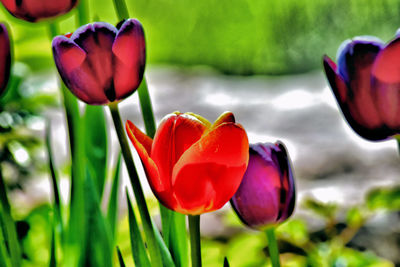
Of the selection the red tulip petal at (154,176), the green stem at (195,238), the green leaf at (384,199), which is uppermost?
the red tulip petal at (154,176)

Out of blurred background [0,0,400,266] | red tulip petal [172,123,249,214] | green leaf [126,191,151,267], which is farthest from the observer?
blurred background [0,0,400,266]

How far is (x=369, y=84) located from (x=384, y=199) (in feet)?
1.20

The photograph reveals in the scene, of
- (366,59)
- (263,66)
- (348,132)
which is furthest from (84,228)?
(263,66)

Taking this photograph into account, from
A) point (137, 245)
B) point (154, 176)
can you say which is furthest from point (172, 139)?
point (137, 245)

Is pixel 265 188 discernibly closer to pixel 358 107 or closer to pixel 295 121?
pixel 358 107

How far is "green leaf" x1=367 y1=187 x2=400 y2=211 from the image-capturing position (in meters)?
0.64

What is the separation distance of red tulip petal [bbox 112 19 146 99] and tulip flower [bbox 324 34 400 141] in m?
0.10

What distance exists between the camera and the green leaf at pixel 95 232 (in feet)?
1.57

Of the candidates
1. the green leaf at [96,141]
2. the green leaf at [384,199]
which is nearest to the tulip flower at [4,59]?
the green leaf at [96,141]

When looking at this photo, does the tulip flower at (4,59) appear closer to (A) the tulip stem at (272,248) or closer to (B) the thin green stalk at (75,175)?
(B) the thin green stalk at (75,175)

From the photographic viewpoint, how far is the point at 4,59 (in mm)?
378

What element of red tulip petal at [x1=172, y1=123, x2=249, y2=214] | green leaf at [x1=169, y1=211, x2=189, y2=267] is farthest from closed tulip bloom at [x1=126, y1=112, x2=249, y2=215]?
green leaf at [x1=169, y1=211, x2=189, y2=267]

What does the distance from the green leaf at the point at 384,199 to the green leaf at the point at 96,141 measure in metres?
0.30

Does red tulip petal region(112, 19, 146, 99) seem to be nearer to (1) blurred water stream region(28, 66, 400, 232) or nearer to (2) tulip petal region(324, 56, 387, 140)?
(2) tulip petal region(324, 56, 387, 140)
